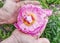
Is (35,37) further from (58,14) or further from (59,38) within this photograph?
(58,14)

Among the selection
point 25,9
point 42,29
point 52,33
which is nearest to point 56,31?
point 52,33

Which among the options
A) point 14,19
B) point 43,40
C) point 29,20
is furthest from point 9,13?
point 43,40

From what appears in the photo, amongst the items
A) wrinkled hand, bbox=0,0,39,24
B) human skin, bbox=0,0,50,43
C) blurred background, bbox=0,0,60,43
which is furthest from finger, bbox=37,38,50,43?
wrinkled hand, bbox=0,0,39,24

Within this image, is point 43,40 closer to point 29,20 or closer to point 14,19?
point 29,20

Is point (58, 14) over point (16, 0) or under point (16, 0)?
under

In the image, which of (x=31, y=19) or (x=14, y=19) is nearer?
(x=31, y=19)

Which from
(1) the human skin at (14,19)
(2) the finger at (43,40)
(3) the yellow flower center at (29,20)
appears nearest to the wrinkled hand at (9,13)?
(1) the human skin at (14,19)
